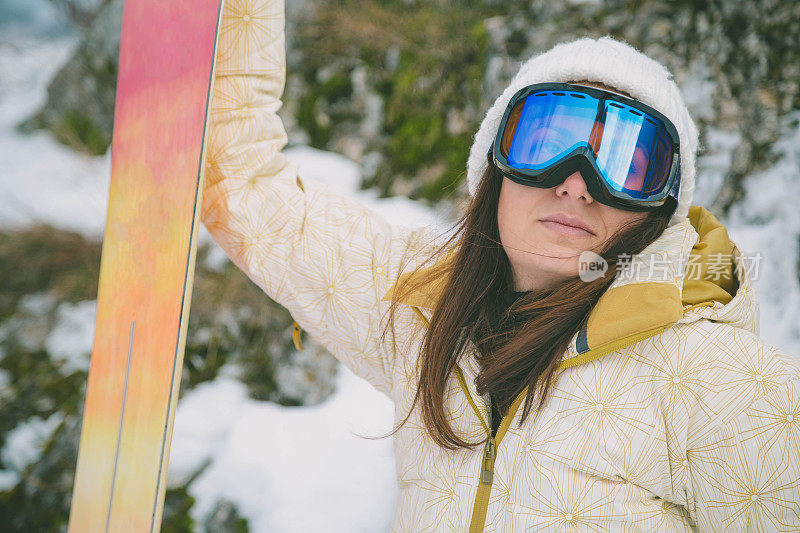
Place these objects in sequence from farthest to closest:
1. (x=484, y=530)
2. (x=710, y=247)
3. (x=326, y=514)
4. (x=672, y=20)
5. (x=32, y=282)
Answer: (x=672, y=20) < (x=32, y=282) < (x=326, y=514) < (x=710, y=247) < (x=484, y=530)

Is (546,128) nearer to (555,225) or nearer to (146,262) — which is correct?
(555,225)

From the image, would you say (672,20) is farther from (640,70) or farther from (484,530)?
(484,530)

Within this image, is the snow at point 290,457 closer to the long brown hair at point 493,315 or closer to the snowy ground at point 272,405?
the snowy ground at point 272,405

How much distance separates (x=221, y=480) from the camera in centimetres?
237

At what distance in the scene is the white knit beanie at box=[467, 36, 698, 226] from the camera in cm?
111

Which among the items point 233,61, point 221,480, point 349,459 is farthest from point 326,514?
point 233,61

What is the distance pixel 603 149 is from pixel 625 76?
0.15 metres

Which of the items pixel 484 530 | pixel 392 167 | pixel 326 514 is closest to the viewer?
pixel 484 530

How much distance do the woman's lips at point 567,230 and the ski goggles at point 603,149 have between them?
2.8 inches

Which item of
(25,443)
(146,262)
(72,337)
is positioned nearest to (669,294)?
(146,262)

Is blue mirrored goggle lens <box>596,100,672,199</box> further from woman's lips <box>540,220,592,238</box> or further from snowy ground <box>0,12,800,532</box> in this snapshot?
snowy ground <box>0,12,800,532</box>

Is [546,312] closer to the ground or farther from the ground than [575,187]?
closer to the ground

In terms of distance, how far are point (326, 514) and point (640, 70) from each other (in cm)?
197

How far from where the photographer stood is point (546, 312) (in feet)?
3.66
